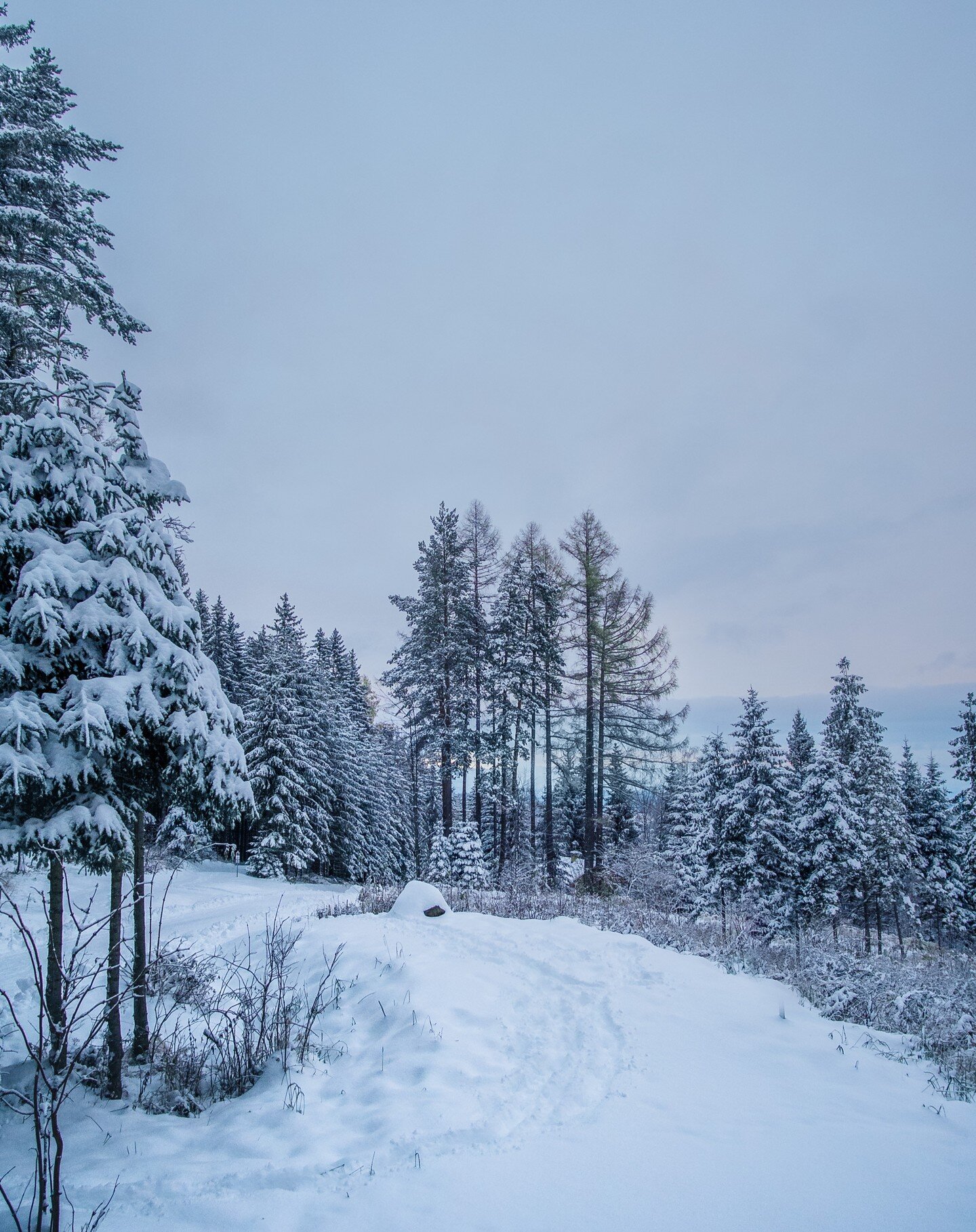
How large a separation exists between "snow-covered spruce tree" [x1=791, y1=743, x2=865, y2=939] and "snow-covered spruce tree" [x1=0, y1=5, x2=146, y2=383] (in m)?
22.9

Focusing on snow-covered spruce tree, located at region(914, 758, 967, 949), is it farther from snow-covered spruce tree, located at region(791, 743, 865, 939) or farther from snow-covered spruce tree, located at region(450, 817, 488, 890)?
snow-covered spruce tree, located at region(450, 817, 488, 890)

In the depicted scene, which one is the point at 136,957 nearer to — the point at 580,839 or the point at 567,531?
the point at 567,531

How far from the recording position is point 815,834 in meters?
19.0

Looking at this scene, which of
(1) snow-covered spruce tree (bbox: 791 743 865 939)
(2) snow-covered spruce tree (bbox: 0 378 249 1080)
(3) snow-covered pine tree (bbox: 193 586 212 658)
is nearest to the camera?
A: (2) snow-covered spruce tree (bbox: 0 378 249 1080)

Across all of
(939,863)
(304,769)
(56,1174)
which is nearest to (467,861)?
(304,769)

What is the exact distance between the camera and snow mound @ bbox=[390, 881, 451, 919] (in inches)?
391

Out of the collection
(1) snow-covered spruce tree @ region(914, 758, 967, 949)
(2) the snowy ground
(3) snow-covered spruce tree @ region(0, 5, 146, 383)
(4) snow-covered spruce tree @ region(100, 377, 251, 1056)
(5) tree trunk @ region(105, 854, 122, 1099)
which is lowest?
(1) snow-covered spruce tree @ region(914, 758, 967, 949)

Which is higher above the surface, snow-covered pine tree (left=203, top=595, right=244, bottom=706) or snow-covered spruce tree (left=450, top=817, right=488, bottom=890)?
snow-covered pine tree (left=203, top=595, right=244, bottom=706)

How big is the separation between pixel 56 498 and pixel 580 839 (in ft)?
109

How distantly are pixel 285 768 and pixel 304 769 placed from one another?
115cm

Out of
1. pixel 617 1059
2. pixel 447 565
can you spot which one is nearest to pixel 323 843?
pixel 447 565

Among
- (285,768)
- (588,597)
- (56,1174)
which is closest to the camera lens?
(56,1174)

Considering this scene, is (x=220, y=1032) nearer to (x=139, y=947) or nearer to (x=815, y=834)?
(x=139, y=947)

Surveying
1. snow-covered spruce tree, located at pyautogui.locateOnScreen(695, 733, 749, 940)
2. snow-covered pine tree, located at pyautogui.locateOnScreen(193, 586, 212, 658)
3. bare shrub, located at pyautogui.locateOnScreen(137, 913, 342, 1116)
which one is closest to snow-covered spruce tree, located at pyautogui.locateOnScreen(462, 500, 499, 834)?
snow-covered spruce tree, located at pyautogui.locateOnScreen(695, 733, 749, 940)
